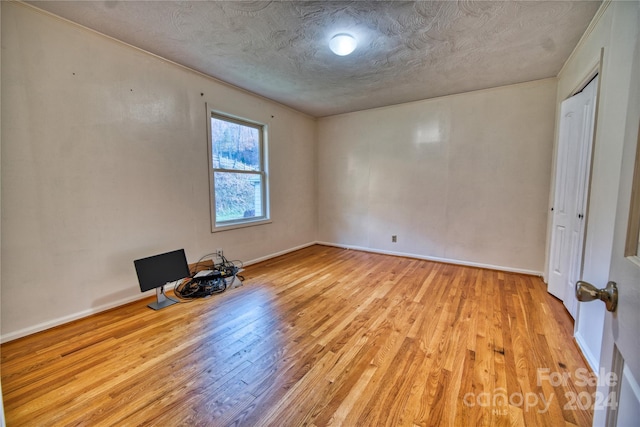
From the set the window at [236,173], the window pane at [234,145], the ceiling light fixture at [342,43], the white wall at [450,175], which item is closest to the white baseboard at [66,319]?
the window at [236,173]

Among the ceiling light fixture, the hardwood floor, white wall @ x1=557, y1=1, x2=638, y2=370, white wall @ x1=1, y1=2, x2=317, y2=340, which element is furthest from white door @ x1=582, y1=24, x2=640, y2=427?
white wall @ x1=1, y1=2, x2=317, y2=340

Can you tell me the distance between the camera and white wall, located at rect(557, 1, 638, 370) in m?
1.38

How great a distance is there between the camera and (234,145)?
379 centimetres

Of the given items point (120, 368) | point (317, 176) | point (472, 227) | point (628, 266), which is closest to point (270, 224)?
point (317, 176)

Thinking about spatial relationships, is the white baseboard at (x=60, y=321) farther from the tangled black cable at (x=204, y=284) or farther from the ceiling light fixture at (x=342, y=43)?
the ceiling light fixture at (x=342, y=43)

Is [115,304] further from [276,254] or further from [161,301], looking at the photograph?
[276,254]

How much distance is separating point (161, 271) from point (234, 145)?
77.5 inches

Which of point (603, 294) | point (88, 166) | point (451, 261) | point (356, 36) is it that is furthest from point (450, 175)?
point (88, 166)

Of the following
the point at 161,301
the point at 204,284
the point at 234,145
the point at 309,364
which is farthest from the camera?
the point at 234,145

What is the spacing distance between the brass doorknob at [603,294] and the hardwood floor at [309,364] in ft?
3.70

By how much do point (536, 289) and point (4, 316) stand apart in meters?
5.09

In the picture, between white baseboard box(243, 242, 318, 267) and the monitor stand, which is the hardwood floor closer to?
the monitor stand

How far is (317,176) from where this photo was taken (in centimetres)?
539

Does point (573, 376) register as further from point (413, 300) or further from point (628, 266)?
point (628, 266)
